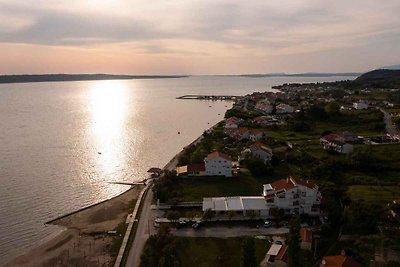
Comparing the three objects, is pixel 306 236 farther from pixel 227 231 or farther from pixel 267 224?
pixel 227 231

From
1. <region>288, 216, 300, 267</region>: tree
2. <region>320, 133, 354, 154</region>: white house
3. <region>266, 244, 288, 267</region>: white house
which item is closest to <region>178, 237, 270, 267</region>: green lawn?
<region>266, 244, 288, 267</region>: white house

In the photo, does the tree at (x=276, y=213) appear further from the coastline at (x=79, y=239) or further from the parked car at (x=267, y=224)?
the coastline at (x=79, y=239)

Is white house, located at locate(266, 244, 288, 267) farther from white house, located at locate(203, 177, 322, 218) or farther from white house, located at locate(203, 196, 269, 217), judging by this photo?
white house, located at locate(203, 177, 322, 218)

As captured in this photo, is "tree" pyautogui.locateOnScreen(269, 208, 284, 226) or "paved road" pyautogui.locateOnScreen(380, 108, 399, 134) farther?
"paved road" pyautogui.locateOnScreen(380, 108, 399, 134)

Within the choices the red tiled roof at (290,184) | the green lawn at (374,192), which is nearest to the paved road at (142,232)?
the red tiled roof at (290,184)

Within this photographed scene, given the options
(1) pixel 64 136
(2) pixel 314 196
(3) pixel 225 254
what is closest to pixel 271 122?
(1) pixel 64 136
